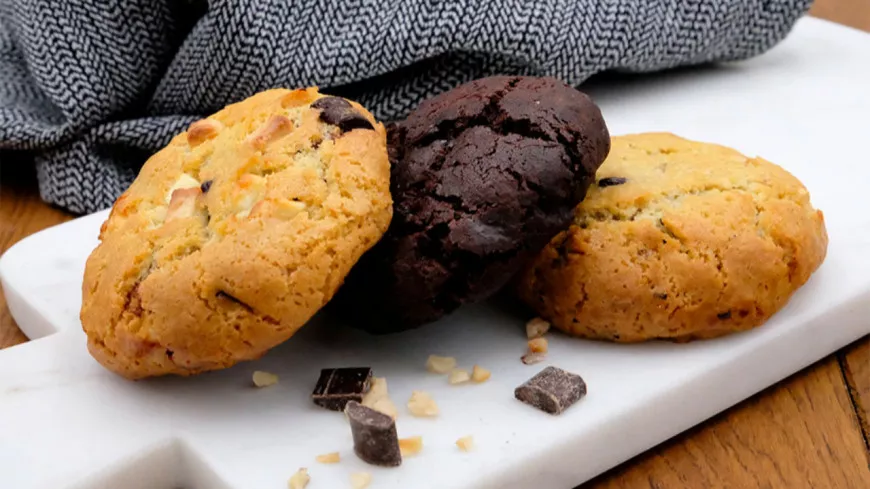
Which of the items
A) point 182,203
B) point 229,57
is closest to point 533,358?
point 182,203

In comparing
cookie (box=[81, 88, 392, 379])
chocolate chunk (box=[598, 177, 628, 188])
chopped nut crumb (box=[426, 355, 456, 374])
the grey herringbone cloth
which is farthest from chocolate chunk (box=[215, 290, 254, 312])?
the grey herringbone cloth

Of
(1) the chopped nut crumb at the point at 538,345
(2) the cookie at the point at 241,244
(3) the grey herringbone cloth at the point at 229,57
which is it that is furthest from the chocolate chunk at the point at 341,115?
(3) the grey herringbone cloth at the point at 229,57

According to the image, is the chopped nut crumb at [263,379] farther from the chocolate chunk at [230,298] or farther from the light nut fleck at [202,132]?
the light nut fleck at [202,132]

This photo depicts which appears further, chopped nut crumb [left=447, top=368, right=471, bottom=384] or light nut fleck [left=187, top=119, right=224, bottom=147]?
light nut fleck [left=187, top=119, right=224, bottom=147]

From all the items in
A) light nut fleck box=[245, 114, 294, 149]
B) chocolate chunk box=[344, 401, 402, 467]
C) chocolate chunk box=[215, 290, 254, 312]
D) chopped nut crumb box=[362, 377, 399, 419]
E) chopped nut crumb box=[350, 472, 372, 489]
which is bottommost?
chopped nut crumb box=[362, 377, 399, 419]

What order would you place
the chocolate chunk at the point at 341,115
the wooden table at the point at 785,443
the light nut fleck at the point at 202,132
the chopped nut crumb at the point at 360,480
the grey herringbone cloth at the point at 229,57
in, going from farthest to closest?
1. the grey herringbone cloth at the point at 229,57
2. the light nut fleck at the point at 202,132
3. the chocolate chunk at the point at 341,115
4. the wooden table at the point at 785,443
5. the chopped nut crumb at the point at 360,480

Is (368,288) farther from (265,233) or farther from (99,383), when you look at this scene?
(99,383)

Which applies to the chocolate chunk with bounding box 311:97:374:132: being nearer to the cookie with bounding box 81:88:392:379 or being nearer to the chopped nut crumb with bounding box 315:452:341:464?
the cookie with bounding box 81:88:392:379
